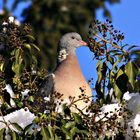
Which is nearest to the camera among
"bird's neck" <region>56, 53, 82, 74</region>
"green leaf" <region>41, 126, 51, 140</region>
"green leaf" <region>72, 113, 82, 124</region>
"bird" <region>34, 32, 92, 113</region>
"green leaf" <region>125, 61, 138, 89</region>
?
"green leaf" <region>41, 126, 51, 140</region>

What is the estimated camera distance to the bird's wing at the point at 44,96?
3365 mm

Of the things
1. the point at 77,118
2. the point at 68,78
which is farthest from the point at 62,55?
the point at 77,118

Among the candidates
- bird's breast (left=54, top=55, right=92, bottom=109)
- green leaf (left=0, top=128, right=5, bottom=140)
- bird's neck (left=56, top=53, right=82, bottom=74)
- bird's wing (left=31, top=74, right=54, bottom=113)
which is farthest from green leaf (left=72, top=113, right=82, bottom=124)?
bird's neck (left=56, top=53, right=82, bottom=74)

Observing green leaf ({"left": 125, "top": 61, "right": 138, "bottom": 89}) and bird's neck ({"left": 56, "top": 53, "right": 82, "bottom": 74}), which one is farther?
bird's neck ({"left": 56, "top": 53, "right": 82, "bottom": 74})

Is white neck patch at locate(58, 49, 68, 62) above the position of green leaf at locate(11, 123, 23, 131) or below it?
above

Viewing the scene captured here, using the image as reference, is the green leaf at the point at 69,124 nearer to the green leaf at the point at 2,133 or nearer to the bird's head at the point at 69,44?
the green leaf at the point at 2,133

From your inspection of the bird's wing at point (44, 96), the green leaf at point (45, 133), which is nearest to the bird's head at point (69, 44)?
the bird's wing at point (44, 96)

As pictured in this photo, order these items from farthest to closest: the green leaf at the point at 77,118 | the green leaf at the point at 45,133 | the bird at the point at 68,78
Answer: the bird at the point at 68,78 → the green leaf at the point at 77,118 → the green leaf at the point at 45,133

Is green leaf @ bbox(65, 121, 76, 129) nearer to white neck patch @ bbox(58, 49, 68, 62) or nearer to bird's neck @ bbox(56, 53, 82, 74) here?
bird's neck @ bbox(56, 53, 82, 74)

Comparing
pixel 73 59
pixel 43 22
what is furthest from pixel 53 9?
pixel 73 59

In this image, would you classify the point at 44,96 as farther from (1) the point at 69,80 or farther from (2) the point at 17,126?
(2) the point at 17,126

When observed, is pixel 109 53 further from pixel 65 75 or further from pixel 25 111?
pixel 65 75

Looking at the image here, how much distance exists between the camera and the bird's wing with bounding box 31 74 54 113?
3.37 m

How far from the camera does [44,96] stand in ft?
13.6
